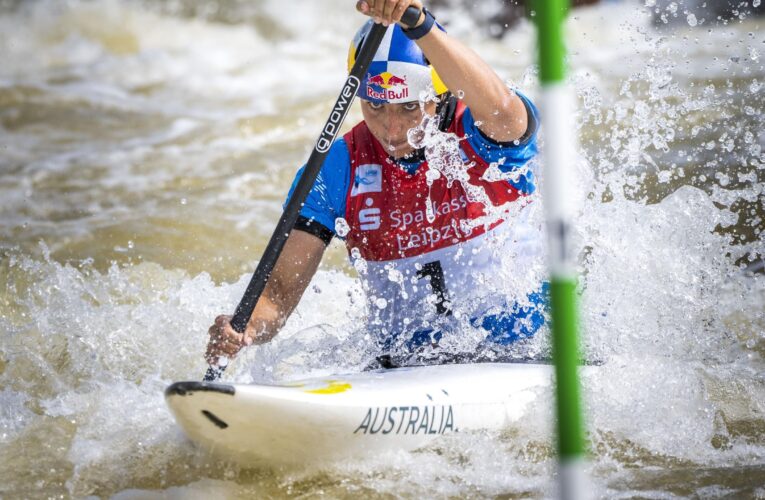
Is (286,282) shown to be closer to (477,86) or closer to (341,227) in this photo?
(341,227)

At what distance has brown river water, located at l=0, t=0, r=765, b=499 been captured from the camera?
328 cm

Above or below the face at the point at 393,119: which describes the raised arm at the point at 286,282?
below

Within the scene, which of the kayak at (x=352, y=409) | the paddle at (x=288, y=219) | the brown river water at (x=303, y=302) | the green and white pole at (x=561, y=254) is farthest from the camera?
the paddle at (x=288, y=219)

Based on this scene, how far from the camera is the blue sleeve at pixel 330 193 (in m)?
3.67

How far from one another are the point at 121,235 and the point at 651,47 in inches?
285

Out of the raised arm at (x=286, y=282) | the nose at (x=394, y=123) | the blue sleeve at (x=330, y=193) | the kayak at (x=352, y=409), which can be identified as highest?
the nose at (x=394, y=123)

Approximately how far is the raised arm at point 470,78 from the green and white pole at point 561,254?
1.22 meters

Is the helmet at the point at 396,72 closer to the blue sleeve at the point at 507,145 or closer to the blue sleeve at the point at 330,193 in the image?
the blue sleeve at the point at 507,145

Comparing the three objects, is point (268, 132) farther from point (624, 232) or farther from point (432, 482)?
point (432, 482)

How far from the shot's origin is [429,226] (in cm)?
364

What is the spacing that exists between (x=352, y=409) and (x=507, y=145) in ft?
3.69

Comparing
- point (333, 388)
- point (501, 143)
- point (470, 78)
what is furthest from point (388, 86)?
point (333, 388)

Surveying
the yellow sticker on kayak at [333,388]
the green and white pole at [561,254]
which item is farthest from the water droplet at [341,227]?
the green and white pole at [561,254]

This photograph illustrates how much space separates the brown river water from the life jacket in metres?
0.30
